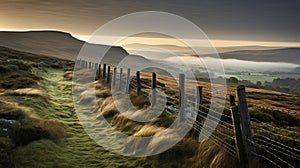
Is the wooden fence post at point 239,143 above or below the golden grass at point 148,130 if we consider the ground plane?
above

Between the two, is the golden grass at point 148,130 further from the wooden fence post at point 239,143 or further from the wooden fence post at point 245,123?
the wooden fence post at point 245,123

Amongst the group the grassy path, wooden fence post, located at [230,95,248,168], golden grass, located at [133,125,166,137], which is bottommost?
the grassy path

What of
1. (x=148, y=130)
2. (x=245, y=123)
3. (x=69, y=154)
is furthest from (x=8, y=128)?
(x=245, y=123)

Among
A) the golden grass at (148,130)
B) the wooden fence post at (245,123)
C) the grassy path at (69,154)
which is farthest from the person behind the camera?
→ the golden grass at (148,130)

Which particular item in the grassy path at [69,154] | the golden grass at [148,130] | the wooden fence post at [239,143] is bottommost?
the grassy path at [69,154]

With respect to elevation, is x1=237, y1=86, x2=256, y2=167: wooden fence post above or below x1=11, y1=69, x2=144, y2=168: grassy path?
above

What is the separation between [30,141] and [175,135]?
5.52m

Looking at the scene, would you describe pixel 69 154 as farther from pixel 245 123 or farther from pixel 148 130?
pixel 245 123

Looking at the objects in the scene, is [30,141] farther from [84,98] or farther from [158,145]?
[84,98]

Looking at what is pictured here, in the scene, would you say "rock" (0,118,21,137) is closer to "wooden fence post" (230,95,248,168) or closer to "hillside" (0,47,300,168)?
"hillside" (0,47,300,168)

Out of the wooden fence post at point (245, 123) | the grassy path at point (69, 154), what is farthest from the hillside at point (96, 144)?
the wooden fence post at point (245, 123)

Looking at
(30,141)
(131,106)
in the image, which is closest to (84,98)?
(131,106)

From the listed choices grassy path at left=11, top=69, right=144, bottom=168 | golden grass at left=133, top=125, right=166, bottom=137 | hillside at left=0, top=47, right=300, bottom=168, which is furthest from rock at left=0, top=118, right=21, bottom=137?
golden grass at left=133, top=125, right=166, bottom=137

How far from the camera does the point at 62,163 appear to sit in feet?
30.0
